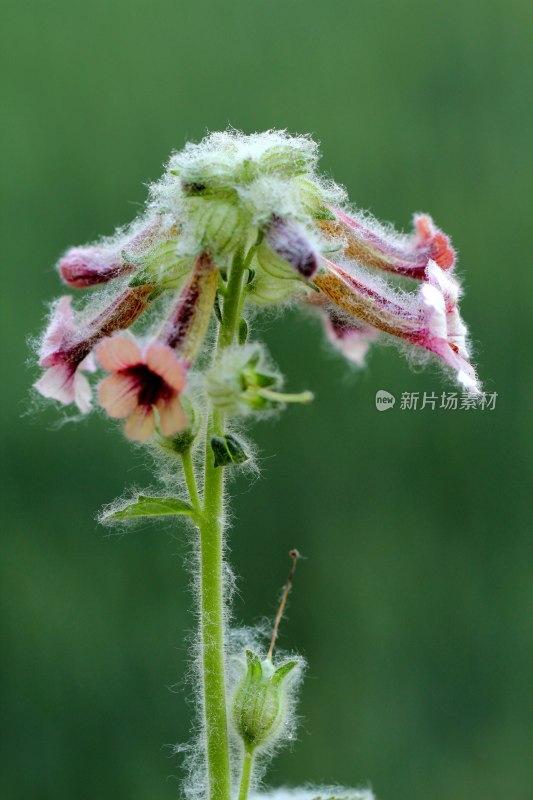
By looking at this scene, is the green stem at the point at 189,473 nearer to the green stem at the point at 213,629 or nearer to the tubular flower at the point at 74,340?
the green stem at the point at 213,629

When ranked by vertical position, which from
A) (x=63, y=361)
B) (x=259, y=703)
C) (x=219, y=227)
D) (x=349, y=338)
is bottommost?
(x=259, y=703)

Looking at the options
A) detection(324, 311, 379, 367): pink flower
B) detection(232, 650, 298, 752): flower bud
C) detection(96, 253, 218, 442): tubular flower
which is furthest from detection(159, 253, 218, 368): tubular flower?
detection(232, 650, 298, 752): flower bud

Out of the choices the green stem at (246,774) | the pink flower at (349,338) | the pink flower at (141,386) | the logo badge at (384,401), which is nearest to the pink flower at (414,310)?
the pink flower at (349,338)

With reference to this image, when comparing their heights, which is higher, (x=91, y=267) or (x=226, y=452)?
(x=91, y=267)

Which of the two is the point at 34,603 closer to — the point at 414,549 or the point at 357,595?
the point at 357,595

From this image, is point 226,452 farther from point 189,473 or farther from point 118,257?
point 118,257

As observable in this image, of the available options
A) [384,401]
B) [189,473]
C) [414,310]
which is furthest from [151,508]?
[384,401]
